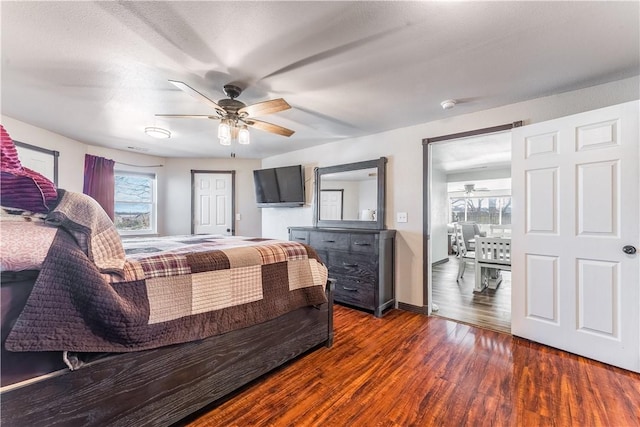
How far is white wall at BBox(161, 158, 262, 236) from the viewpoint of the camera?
16.3 ft

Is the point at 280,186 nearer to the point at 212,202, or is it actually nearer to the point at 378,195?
the point at 212,202

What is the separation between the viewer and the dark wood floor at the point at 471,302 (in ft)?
9.41

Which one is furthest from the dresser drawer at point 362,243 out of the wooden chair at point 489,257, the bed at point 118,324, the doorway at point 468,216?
the wooden chair at point 489,257

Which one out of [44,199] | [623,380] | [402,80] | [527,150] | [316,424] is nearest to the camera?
[44,199]

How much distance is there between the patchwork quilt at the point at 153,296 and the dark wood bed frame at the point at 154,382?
0.28 feet

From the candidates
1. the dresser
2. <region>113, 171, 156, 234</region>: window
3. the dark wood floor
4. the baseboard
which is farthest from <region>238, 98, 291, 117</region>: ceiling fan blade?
<region>113, 171, 156, 234</region>: window

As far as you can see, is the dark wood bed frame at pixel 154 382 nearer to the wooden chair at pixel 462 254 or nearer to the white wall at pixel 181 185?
the white wall at pixel 181 185

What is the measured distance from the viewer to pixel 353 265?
126 inches

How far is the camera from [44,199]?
1021 millimetres

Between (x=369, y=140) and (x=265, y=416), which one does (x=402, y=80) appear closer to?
(x=369, y=140)

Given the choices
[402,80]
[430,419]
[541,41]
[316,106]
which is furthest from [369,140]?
[430,419]

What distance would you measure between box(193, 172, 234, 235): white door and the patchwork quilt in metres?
3.52

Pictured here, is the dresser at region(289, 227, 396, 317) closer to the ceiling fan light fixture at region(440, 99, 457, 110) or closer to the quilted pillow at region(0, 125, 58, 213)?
the ceiling fan light fixture at region(440, 99, 457, 110)

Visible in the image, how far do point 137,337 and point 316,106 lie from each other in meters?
2.33
